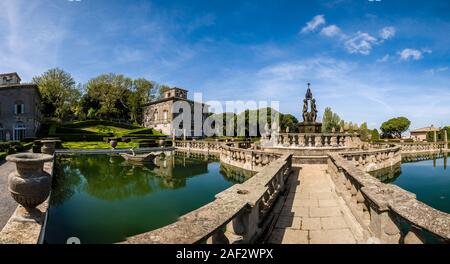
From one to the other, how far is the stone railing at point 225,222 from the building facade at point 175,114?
178 ft

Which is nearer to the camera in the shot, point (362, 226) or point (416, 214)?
point (416, 214)

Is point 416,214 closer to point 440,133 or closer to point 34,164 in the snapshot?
point 34,164

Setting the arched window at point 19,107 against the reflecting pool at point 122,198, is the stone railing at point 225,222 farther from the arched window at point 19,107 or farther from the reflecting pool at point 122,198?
the arched window at point 19,107

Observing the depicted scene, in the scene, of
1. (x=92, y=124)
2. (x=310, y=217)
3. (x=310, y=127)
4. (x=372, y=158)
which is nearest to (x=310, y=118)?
(x=310, y=127)

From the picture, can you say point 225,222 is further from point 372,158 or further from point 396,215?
point 372,158

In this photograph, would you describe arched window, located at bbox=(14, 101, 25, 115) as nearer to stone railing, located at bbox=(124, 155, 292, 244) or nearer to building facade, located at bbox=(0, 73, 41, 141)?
building facade, located at bbox=(0, 73, 41, 141)

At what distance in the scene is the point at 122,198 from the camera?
10.7 meters

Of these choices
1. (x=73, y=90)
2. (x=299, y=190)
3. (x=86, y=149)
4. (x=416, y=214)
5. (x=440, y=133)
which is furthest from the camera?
(x=73, y=90)

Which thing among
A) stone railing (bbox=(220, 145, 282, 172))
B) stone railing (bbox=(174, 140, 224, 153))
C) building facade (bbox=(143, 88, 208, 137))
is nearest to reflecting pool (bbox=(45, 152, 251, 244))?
stone railing (bbox=(220, 145, 282, 172))

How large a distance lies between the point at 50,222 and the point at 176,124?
5180cm

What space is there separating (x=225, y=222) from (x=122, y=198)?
8887 millimetres

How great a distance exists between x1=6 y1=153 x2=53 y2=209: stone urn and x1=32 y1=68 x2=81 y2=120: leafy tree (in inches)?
2359

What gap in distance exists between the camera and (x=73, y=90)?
58938 millimetres
